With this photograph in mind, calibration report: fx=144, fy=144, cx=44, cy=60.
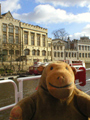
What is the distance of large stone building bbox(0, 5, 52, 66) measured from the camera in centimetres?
2695

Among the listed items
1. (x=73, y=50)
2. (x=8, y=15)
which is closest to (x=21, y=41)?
(x=8, y=15)

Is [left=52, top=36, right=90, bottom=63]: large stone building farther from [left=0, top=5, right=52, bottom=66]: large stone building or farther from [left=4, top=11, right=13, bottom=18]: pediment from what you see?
[left=4, top=11, right=13, bottom=18]: pediment

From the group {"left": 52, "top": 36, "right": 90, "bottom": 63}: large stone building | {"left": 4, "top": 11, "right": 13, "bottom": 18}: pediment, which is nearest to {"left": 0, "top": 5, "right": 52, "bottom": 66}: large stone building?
{"left": 4, "top": 11, "right": 13, "bottom": 18}: pediment

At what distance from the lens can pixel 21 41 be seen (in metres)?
30.0

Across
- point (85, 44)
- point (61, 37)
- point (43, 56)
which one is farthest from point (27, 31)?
point (85, 44)

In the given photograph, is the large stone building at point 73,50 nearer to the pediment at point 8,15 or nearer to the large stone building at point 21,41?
the large stone building at point 21,41

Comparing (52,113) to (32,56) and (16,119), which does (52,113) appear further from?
(32,56)

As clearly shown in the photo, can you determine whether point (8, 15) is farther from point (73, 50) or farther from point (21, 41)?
point (73, 50)

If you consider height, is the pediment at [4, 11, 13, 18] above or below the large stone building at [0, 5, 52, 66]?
above

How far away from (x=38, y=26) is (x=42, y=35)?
7.71 feet

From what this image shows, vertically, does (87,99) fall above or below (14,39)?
below

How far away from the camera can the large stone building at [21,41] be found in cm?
2695

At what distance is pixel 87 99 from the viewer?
5.65 feet

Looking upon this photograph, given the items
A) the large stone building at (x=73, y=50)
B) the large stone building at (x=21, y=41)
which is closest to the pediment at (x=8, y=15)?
the large stone building at (x=21, y=41)
